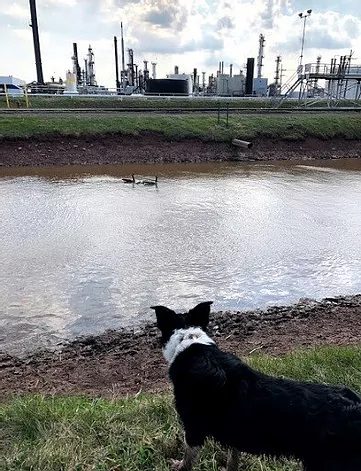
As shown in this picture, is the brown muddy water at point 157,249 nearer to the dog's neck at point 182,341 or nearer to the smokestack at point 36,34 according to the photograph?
the dog's neck at point 182,341

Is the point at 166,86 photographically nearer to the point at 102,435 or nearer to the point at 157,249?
the point at 157,249

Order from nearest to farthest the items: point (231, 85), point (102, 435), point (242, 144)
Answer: point (102, 435) < point (242, 144) < point (231, 85)

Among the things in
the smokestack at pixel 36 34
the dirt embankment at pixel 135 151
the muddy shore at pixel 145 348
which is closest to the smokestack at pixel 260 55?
the smokestack at pixel 36 34

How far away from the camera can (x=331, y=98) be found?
45094mm

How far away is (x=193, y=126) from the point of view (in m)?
27.3

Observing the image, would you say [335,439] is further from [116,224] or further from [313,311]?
[116,224]

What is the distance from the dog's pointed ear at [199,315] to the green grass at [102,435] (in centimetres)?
107

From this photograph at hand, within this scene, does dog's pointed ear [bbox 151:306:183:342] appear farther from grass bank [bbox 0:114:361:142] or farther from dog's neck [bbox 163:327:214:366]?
grass bank [bbox 0:114:361:142]

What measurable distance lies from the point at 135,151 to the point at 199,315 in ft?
74.2

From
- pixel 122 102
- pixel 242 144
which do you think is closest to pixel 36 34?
pixel 122 102

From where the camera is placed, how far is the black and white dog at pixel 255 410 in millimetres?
2500

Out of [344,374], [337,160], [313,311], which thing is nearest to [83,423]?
[344,374]

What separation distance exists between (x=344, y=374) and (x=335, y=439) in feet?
7.52

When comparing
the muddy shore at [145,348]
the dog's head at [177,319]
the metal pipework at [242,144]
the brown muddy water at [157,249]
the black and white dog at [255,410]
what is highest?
the dog's head at [177,319]
